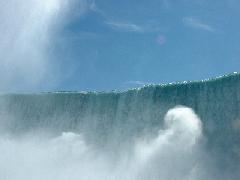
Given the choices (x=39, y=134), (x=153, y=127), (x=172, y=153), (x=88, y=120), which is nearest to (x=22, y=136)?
(x=39, y=134)

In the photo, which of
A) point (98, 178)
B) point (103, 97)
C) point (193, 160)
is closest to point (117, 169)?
point (98, 178)

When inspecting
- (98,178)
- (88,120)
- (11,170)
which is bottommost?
(98,178)

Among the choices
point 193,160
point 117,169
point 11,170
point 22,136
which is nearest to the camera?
point 193,160

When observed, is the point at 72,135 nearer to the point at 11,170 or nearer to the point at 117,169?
the point at 11,170

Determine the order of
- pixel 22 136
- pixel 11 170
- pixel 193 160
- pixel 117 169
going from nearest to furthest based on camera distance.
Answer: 1. pixel 193 160
2. pixel 117 169
3. pixel 11 170
4. pixel 22 136

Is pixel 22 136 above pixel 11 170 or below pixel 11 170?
above

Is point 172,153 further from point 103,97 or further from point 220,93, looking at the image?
point 103,97

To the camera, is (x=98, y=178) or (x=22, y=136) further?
(x=22, y=136)
